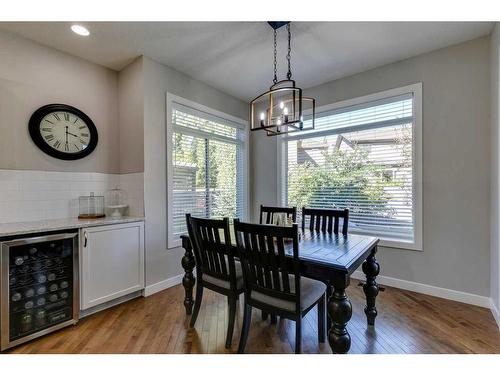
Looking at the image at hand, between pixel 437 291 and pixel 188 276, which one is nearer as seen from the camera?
pixel 188 276

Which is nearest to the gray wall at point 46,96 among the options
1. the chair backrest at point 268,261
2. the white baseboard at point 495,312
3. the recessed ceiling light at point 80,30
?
the recessed ceiling light at point 80,30

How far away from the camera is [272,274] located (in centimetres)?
169

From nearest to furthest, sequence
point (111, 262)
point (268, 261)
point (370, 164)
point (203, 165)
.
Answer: point (268, 261), point (111, 262), point (370, 164), point (203, 165)

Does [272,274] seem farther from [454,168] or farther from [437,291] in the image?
[454,168]

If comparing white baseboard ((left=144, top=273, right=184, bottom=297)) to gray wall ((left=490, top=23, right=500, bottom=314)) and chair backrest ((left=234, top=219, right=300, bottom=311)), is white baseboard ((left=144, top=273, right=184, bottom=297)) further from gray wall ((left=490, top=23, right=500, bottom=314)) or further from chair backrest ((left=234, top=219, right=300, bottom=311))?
gray wall ((left=490, top=23, right=500, bottom=314))

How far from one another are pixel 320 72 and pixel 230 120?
153 centimetres

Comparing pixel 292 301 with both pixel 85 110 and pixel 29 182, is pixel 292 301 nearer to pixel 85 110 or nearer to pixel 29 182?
pixel 29 182

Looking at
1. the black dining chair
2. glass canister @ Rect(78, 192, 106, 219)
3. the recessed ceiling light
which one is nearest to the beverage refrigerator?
glass canister @ Rect(78, 192, 106, 219)

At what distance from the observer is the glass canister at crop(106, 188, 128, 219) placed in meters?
2.96

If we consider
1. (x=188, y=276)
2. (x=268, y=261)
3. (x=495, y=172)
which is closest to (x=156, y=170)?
(x=188, y=276)

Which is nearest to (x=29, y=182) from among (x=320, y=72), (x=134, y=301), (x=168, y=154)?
(x=168, y=154)

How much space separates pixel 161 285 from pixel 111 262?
2.41ft

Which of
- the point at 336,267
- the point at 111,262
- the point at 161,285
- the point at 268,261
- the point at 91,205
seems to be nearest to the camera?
the point at 336,267

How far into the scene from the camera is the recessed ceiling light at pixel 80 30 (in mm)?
2336
